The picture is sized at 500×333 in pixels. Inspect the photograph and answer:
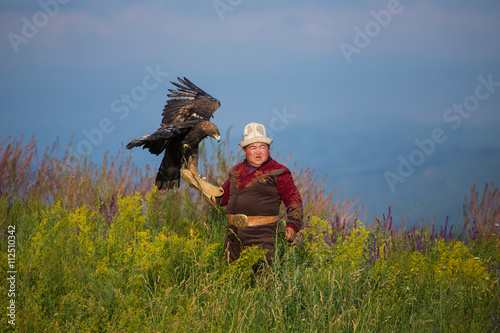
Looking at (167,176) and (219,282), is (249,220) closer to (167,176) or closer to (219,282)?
(219,282)

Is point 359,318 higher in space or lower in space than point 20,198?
lower

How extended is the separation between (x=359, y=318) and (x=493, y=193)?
518 cm

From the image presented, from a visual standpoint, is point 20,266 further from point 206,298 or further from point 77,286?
point 206,298

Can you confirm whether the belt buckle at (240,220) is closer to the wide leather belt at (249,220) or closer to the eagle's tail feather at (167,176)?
the wide leather belt at (249,220)

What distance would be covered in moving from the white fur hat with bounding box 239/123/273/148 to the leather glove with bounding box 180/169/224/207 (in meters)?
0.59

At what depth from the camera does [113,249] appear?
15.4ft

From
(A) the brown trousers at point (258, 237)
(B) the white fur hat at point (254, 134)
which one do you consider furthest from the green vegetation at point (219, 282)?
(B) the white fur hat at point (254, 134)

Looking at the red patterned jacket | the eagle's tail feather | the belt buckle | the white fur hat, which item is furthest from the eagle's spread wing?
the belt buckle

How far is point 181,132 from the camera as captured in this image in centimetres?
498

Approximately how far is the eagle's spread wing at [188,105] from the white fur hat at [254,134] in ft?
4.03

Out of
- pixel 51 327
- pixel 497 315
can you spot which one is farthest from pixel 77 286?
pixel 497 315

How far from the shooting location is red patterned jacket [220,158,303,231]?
4230 mm

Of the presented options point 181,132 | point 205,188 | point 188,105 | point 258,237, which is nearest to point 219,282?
point 258,237

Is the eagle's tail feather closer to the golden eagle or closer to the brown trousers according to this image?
the golden eagle
